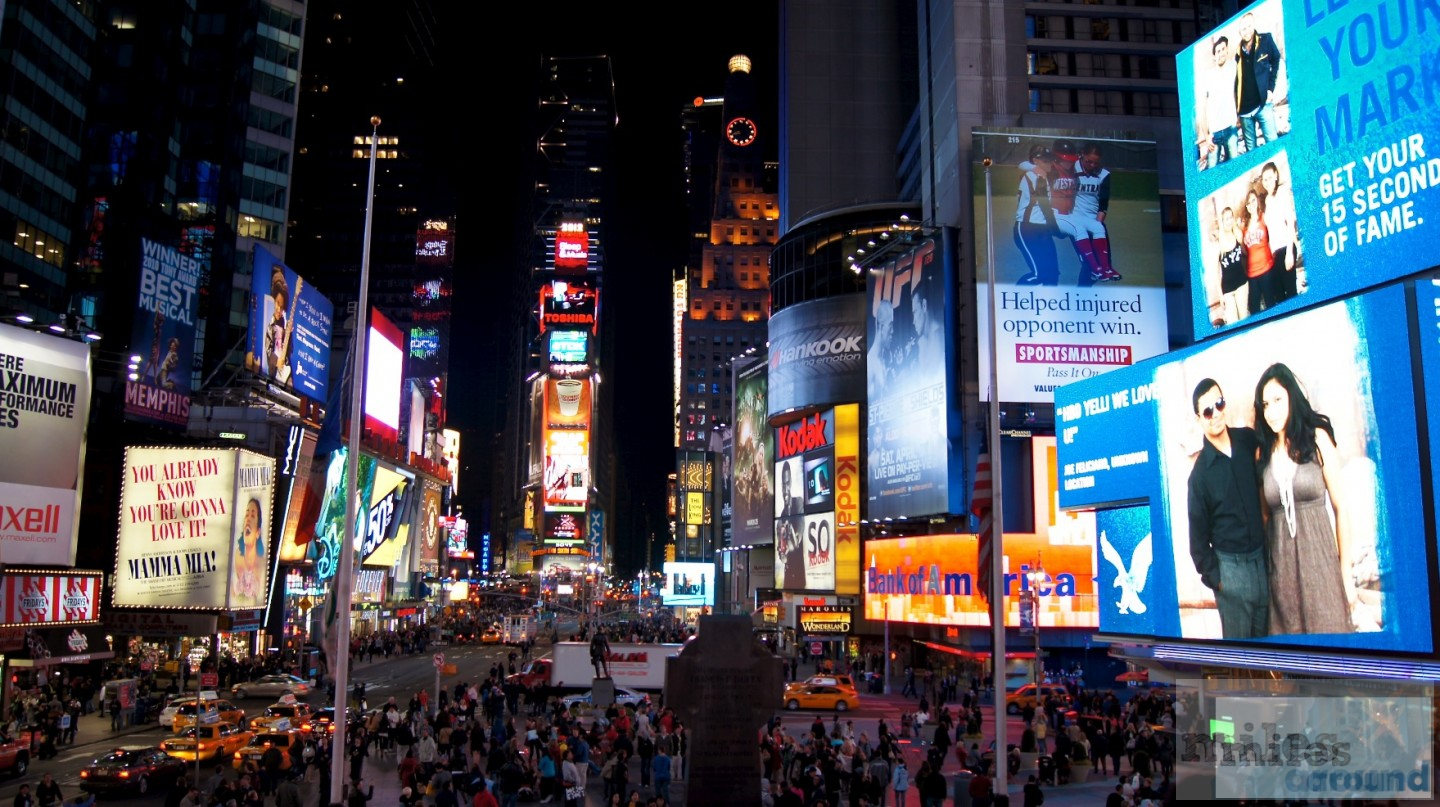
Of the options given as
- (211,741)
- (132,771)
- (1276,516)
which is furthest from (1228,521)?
(211,741)

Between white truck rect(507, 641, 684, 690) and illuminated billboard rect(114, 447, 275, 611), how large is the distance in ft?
46.6

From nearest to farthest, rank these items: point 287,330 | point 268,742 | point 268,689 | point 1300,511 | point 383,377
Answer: point 1300,511
point 268,742
point 268,689
point 287,330
point 383,377

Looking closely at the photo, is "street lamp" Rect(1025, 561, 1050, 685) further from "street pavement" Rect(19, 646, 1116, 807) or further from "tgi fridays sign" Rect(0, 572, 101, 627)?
"tgi fridays sign" Rect(0, 572, 101, 627)

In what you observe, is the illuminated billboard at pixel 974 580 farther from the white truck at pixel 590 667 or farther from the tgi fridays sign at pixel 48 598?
the tgi fridays sign at pixel 48 598

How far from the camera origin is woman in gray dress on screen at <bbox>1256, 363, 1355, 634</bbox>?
22.6 metres

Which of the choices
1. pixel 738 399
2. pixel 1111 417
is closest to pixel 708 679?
pixel 1111 417

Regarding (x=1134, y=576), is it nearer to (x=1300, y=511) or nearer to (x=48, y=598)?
(x=1300, y=511)

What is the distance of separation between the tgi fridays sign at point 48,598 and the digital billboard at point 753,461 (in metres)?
53.1

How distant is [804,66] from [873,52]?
644 cm

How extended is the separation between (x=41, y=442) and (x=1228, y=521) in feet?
118

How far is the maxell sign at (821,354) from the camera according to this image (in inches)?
2992

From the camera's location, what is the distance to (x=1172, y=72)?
63469 millimetres

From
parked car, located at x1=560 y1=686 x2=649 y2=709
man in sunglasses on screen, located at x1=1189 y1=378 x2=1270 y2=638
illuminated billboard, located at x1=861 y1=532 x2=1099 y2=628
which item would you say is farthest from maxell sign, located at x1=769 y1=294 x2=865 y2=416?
man in sunglasses on screen, located at x1=1189 y1=378 x2=1270 y2=638

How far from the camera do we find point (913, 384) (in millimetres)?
60438
